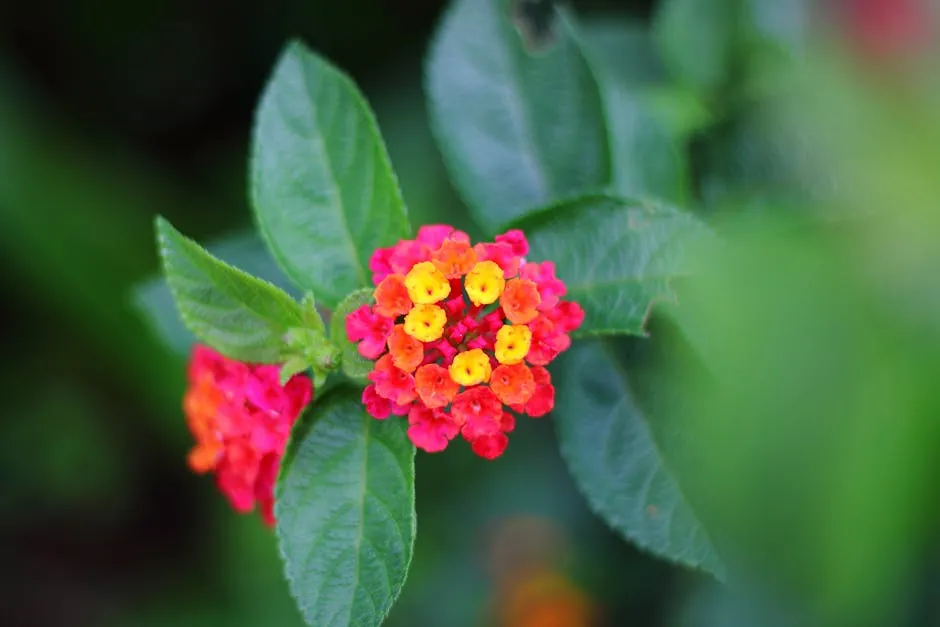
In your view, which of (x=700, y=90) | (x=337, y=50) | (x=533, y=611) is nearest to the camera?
(x=700, y=90)

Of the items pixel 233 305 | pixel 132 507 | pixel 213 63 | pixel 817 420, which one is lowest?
pixel 132 507

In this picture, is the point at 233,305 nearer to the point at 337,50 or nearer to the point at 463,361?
the point at 463,361

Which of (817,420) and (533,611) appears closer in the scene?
(817,420)

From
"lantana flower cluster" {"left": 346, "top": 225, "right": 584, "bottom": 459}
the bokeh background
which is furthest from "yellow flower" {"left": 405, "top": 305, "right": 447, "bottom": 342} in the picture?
the bokeh background

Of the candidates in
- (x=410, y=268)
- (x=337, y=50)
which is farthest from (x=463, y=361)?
(x=337, y=50)

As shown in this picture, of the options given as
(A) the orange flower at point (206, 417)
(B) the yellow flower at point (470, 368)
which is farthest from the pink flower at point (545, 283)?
(A) the orange flower at point (206, 417)

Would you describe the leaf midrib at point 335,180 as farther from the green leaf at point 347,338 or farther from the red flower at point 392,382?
the red flower at point 392,382

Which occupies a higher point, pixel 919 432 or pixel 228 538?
pixel 919 432
